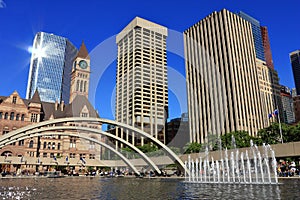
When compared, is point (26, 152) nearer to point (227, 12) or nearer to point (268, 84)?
point (227, 12)

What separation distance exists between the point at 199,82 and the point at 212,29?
21771 millimetres

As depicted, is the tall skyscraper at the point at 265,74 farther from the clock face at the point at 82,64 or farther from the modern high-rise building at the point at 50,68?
the modern high-rise building at the point at 50,68

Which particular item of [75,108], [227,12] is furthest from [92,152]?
[227,12]

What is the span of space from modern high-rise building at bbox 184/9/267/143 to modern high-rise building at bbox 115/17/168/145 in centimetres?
1525

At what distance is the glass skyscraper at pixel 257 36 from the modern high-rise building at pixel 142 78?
172 feet

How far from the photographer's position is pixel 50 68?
16850 centimetres

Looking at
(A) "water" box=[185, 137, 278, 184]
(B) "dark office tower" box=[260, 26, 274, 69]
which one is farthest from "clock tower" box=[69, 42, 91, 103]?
(B) "dark office tower" box=[260, 26, 274, 69]

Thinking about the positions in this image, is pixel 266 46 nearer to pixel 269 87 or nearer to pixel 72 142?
pixel 269 87

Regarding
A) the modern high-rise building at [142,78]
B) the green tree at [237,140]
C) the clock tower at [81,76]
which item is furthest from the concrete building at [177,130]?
the green tree at [237,140]

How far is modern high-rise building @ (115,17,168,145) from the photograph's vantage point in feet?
270

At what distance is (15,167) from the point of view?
69.0 m

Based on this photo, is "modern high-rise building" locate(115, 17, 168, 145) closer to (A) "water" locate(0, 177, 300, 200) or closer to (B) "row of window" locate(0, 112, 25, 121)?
(B) "row of window" locate(0, 112, 25, 121)

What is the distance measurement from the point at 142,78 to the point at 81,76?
3517 centimetres

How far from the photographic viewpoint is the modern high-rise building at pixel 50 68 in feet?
533
